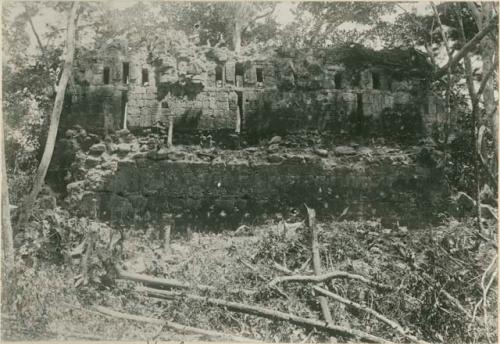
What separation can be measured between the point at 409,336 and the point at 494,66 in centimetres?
435

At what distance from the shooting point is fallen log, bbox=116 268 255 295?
725 cm

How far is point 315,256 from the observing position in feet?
25.7

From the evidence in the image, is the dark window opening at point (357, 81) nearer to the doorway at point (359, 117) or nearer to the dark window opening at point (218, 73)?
the doorway at point (359, 117)

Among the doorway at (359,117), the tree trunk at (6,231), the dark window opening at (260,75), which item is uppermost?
the dark window opening at (260,75)

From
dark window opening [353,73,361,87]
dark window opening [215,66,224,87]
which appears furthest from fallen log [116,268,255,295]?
dark window opening [353,73,361,87]

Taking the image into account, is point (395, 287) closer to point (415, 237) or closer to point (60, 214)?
point (415, 237)

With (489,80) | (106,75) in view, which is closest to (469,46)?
(489,80)

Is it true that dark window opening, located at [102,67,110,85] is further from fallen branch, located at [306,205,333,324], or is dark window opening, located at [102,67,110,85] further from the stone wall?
fallen branch, located at [306,205,333,324]

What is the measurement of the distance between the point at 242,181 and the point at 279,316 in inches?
111

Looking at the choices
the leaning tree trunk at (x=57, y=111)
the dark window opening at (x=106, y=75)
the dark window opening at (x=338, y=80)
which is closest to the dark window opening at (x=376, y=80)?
the dark window opening at (x=338, y=80)

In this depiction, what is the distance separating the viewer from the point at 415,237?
333 inches

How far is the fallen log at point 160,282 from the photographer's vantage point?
725 cm

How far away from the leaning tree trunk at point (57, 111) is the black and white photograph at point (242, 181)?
0.03 meters

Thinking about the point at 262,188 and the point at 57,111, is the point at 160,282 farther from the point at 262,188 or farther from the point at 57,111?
the point at 57,111
